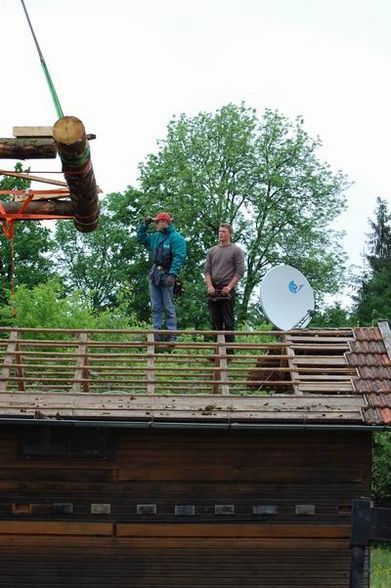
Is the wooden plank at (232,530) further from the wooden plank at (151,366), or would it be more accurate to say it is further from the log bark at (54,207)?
the log bark at (54,207)

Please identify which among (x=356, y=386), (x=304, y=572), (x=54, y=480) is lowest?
(x=304, y=572)

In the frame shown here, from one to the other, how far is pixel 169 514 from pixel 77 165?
15.9 feet

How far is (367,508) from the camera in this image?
11156 mm

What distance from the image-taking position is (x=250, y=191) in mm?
53312

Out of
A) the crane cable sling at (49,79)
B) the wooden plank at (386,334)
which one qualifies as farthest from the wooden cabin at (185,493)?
the crane cable sling at (49,79)

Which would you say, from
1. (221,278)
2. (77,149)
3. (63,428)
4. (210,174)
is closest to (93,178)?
(77,149)

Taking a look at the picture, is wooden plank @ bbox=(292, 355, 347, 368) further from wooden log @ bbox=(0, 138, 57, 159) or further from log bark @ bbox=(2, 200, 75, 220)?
wooden log @ bbox=(0, 138, 57, 159)

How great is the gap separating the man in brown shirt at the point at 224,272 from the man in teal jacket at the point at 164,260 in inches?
16.8

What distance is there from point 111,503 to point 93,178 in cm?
424

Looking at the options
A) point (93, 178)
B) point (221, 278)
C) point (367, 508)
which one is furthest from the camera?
point (221, 278)

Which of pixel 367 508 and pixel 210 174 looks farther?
pixel 210 174

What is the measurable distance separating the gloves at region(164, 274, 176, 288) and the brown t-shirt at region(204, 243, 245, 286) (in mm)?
482

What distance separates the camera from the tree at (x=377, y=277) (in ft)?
184

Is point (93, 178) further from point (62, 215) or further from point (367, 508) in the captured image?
point (367, 508)
